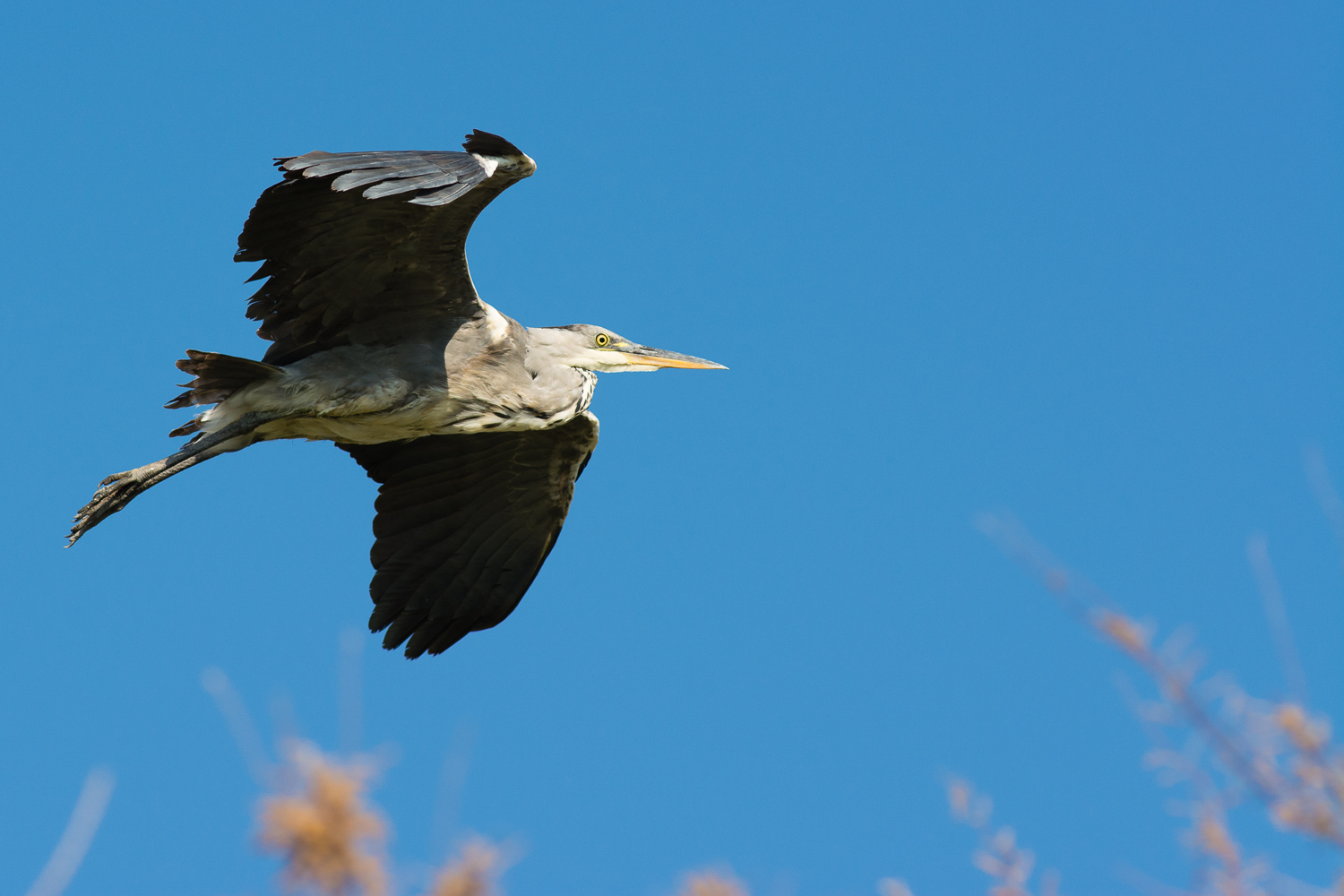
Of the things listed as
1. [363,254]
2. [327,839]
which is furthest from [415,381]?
[327,839]

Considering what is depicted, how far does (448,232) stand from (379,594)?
2837mm

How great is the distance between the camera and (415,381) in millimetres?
7719

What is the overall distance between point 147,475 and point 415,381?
4.99 feet

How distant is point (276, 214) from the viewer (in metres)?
6.95

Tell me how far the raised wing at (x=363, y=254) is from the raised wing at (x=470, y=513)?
1.51 meters

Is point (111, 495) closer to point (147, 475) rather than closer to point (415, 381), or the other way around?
point (147, 475)

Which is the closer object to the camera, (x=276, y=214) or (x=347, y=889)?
(x=347, y=889)

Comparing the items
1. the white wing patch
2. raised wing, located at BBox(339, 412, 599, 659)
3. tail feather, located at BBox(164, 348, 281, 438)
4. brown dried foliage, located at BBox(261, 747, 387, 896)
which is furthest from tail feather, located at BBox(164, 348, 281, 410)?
brown dried foliage, located at BBox(261, 747, 387, 896)

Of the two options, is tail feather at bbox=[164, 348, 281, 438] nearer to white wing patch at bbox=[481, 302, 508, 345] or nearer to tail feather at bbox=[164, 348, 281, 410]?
tail feather at bbox=[164, 348, 281, 410]

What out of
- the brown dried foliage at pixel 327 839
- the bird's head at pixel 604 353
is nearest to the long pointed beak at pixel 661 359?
the bird's head at pixel 604 353

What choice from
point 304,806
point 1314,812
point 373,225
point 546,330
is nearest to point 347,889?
point 304,806

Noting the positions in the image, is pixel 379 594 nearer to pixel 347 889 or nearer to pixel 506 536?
pixel 506 536

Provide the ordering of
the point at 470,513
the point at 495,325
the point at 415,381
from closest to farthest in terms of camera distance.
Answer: the point at 415,381 < the point at 495,325 < the point at 470,513

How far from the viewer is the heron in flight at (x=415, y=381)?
22.6ft
